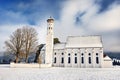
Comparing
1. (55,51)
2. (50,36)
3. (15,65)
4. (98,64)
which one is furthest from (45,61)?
(98,64)

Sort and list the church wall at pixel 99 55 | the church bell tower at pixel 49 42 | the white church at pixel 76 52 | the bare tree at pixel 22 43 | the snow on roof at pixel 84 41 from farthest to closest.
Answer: the church bell tower at pixel 49 42, the snow on roof at pixel 84 41, the white church at pixel 76 52, the church wall at pixel 99 55, the bare tree at pixel 22 43

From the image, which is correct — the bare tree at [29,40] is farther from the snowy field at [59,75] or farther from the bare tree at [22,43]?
the snowy field at [59,75]

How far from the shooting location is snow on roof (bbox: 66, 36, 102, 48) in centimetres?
7457

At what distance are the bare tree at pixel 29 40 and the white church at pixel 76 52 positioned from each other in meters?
13.5

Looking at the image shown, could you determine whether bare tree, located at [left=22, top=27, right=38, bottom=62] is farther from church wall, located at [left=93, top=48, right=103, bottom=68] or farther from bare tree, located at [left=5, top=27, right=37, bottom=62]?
church wall, located at [left=93, top=48, right=103, bottom=68]

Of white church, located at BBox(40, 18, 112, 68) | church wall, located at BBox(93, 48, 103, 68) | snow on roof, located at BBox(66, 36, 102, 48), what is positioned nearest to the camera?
church wall, located at BBox(93, 48, 103, 68)

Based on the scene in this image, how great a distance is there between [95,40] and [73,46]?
937 cm

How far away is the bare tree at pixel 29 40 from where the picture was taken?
6256cm

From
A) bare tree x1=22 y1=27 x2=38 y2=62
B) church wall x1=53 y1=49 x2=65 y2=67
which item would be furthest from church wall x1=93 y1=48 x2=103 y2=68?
bare tree x1=22 y1=27 x2=38 y2=62

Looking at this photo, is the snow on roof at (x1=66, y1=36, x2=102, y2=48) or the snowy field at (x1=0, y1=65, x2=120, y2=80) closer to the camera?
the snowy field at (x1=0, y1=65, x2=120, y2=80)

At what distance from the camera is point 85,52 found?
73750 millimetres

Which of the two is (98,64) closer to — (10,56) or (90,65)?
(90,65)

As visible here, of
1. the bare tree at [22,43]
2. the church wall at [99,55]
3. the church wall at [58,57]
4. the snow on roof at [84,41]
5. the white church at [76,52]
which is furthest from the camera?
the church wall at [58,57]

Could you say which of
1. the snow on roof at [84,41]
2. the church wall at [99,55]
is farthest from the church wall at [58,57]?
the church wall at [99,55]
